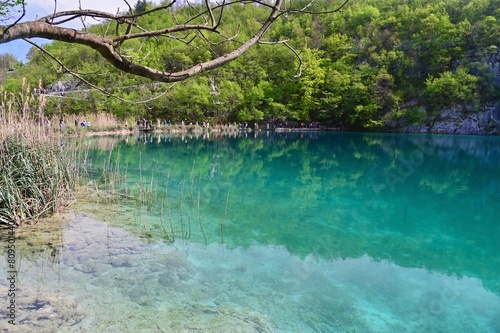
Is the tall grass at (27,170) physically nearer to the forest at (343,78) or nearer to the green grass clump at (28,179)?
the green grass clump at (28,179)

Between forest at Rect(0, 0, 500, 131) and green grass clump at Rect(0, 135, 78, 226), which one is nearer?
green grass clump at Rect(0, 135, 78, 226)

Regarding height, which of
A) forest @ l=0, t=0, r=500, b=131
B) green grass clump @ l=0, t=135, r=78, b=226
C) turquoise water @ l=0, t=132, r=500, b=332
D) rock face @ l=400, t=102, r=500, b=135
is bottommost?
turquoise water @ l=0, t=132, r=500, b=332

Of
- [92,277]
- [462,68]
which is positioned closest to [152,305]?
[92,277]

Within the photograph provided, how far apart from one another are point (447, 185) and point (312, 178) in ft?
13.0

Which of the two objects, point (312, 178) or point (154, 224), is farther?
point (312, 178)

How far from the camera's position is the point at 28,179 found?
480cm

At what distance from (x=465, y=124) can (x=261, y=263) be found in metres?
36.1

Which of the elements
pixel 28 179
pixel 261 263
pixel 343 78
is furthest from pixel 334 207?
pixel 343 78

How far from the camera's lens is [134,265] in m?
4.09

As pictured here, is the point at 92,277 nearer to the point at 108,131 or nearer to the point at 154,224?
the point at 154,224

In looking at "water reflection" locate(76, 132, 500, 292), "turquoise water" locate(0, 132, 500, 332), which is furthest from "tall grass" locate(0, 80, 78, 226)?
"water reflection" locate(76, 132, 500, 292)

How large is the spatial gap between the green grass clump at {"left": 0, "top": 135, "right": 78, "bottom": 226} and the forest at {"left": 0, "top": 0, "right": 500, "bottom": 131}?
25693 millimetres

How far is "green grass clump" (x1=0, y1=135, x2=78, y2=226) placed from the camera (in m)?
4.61

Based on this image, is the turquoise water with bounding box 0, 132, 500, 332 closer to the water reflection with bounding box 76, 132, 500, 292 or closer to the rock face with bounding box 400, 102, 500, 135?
the water reflection with bounding box 76, 132, 500, 292
